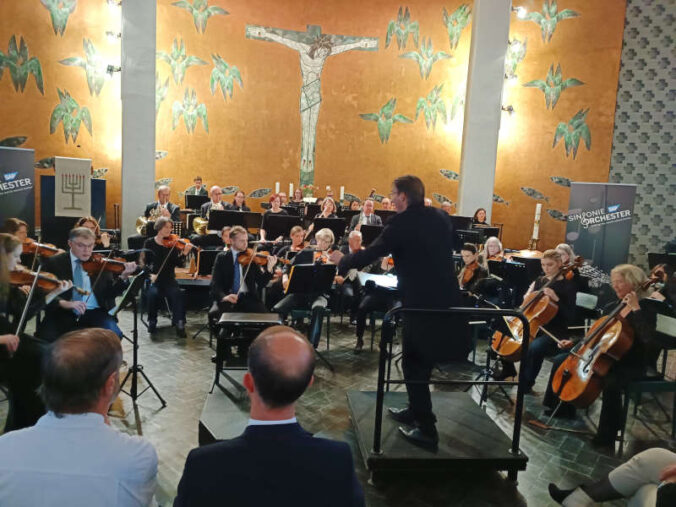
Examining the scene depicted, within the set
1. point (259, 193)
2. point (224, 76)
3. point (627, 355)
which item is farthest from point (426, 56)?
point (627, 355)

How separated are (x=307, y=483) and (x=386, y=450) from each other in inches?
90.3

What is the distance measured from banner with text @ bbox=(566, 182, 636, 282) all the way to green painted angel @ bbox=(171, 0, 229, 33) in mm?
9283

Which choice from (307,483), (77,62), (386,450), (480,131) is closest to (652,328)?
(386,450)

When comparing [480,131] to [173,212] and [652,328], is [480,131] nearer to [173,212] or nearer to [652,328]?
[173,212]

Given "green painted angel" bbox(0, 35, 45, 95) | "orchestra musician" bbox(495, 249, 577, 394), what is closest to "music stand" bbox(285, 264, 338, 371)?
"orchestra musician" bbox(495, 249, 577, 394)

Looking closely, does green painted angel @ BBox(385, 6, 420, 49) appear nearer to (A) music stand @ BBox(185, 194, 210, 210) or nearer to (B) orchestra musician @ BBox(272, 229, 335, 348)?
(A) music stand @ BBox(185, 194, 210, 210)

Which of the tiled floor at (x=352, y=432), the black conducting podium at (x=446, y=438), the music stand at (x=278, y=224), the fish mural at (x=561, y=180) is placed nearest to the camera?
the black conducting podium at (x=446, y=438)

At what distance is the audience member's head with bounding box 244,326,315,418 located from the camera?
5.05 ft

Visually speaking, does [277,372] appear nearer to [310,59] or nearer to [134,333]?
[134,333]

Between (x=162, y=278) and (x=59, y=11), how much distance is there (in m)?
7.71

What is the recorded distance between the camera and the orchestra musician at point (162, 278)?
693cm

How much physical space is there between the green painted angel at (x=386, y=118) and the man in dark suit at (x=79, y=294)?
33.1 ft

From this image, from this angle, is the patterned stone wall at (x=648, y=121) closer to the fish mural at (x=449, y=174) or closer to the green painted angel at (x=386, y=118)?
the fish mural at (x=449, y=174)

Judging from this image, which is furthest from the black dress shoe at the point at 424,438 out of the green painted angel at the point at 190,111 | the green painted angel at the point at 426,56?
the green painted angel at the point at 426,56
